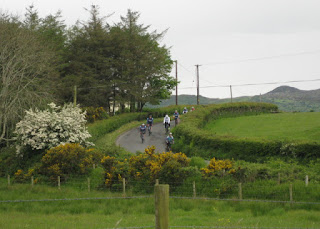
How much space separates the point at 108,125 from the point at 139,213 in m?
27.6

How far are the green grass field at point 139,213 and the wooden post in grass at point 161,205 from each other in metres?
6.94

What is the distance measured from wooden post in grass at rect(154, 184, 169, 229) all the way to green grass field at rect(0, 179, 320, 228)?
22.8 feet

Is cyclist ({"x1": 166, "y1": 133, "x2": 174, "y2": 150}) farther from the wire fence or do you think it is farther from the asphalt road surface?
the wire fence

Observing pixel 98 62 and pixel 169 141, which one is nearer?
pixel 169 141

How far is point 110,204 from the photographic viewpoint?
19078 mm

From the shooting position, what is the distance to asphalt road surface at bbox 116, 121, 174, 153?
1465 inches

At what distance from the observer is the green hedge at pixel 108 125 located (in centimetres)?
4047

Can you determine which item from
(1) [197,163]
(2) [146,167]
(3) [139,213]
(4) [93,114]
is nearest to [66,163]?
(2) [146,167]

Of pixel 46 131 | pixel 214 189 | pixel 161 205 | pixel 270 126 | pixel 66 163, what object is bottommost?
pixel 214 189

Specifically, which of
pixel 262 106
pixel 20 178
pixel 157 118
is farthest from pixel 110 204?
pixel 262 106

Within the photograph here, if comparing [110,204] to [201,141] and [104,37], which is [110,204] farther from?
[104,37]

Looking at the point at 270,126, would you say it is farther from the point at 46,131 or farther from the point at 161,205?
the point at 161,205

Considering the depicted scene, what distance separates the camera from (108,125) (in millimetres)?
Answer: 44344

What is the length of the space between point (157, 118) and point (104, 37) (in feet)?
42.9
